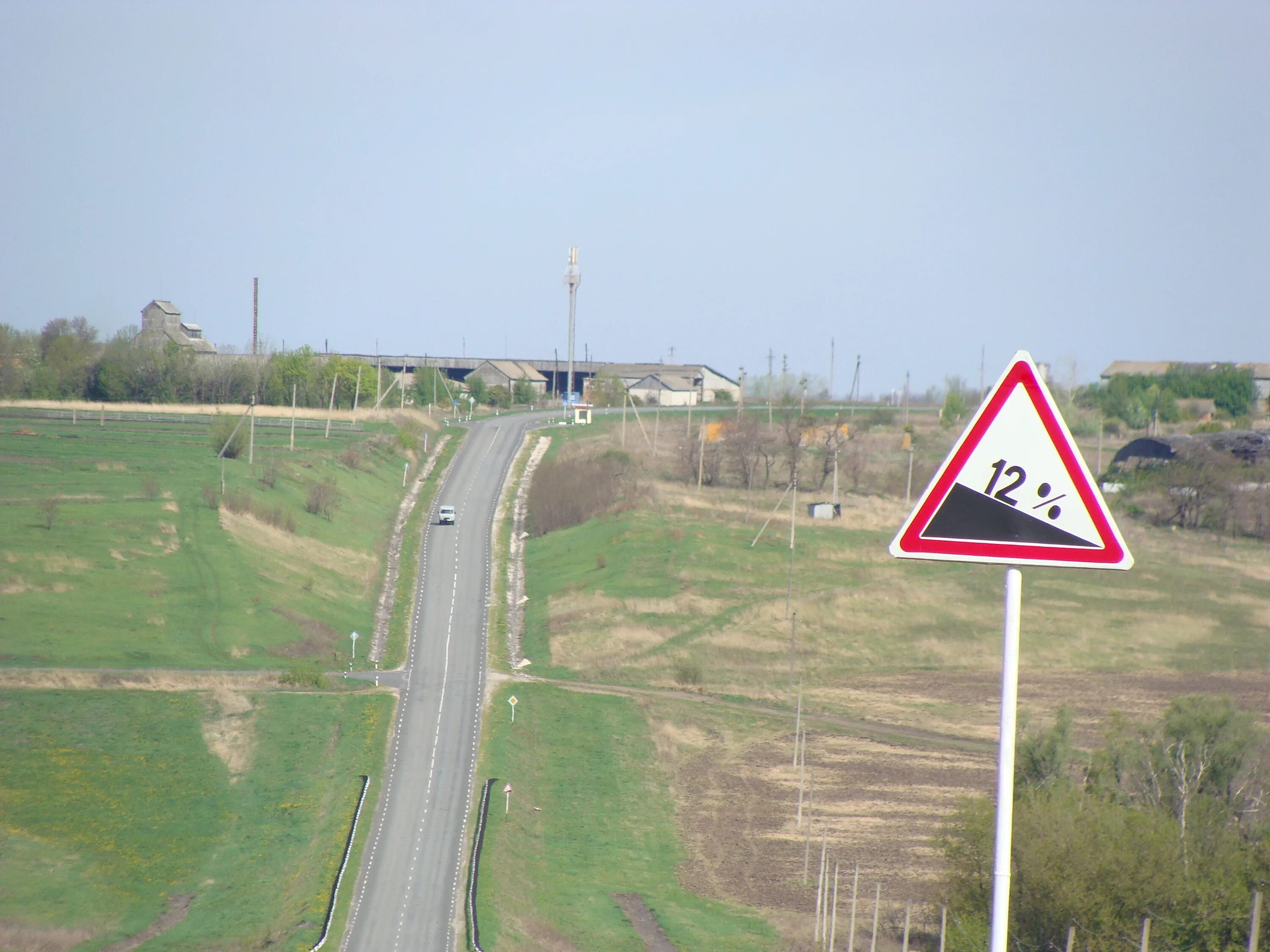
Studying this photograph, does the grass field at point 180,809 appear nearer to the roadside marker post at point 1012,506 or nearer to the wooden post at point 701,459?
the roadside marker post at point 1012,506

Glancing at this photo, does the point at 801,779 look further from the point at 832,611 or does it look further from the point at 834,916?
the point at 832,611

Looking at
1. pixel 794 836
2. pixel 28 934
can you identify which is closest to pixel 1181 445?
pixel 794 836

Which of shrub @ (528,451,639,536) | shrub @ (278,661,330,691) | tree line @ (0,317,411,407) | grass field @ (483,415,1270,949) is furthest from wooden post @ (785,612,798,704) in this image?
tree line @ (0,317,411,407)

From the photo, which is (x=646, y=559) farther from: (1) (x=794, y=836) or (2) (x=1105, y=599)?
(1) (x=794, y=836)

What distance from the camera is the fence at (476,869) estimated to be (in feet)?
105

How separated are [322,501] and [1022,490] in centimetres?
8310

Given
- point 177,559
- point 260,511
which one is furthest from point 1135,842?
point 260,511

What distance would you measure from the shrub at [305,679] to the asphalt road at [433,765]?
4.09 metres

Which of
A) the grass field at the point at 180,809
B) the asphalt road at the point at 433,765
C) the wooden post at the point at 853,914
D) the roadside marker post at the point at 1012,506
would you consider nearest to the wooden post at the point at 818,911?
the wooden post at the point at 853,914

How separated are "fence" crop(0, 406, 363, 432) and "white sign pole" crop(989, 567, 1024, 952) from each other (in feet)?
378

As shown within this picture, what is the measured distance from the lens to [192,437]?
109812mm

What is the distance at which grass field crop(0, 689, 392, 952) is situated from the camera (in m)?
33.7

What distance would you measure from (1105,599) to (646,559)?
98.1 ft

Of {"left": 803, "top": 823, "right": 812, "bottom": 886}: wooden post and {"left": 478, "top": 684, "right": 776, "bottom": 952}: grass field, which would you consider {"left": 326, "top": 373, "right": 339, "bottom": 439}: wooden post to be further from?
{"left": 803, "top": 823, "right": 812, "bottom": 886}: wooden post
